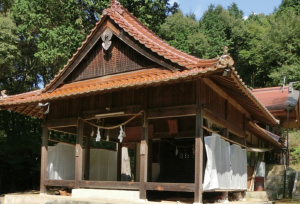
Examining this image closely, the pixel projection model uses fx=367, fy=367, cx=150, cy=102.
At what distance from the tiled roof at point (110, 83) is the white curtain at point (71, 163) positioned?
7.73ft

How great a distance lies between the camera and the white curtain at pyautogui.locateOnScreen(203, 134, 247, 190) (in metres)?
10.0

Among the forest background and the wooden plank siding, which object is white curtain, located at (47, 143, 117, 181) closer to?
the wooden plank siding

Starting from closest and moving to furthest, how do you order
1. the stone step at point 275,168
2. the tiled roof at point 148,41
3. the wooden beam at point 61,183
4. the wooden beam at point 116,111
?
the tiled roof at point 148,41 → the wooden beam at point 116,111 → the wooden beam at point 61,183 → the stone step at point 275,168

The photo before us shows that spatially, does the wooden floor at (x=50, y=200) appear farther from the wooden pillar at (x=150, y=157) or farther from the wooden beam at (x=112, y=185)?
the wooden pillar at (x=150, y=157)

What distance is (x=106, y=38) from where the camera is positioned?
39.1 feet

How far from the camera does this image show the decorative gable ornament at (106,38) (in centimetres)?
1185

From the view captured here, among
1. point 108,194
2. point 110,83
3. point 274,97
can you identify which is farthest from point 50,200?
point 274,97

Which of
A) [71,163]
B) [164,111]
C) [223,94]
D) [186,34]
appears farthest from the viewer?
[186,34]

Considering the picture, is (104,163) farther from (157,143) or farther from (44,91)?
(44,91)

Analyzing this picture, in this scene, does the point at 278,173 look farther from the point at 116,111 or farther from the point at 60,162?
the point at 116,111

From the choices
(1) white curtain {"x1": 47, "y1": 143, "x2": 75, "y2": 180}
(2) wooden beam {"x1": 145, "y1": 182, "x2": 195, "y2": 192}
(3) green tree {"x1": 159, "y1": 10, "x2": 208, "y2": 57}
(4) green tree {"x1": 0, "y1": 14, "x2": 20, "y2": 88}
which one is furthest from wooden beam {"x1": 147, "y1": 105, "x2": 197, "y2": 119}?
(3) green tree {"x1": 159, "y1": 10, "x2": 208, "y2": 57}

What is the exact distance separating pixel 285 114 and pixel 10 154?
643 inches

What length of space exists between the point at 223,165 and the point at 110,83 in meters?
4.24

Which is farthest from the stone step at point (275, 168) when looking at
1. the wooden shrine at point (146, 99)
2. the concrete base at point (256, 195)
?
the wooden shrine at point (146, 99)
